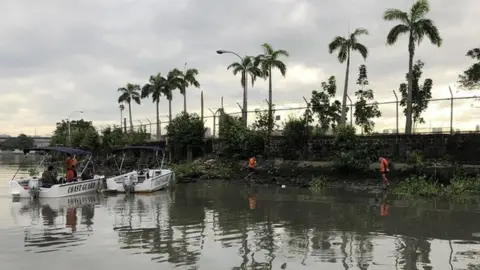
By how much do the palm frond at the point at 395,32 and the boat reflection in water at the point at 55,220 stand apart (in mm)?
20590

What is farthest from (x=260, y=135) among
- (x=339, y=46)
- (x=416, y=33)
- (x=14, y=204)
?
(x=14, y=204)

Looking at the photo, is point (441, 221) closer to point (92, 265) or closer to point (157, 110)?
point (92, 265)

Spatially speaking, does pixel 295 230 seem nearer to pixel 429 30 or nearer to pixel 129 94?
pixel 429 30

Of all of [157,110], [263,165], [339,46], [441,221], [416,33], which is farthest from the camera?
[157,110]

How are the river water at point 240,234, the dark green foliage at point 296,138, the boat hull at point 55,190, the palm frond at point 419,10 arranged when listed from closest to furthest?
the river water at point 240,234, the boat hull at point 55,190, the palm frond at point 419,10, the dark green foliage at point 296,138

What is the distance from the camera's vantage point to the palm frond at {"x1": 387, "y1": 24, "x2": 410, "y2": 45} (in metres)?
29.5

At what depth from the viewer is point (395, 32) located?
29.7 meters

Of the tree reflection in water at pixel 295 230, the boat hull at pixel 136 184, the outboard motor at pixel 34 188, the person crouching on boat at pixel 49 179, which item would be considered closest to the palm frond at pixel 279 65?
the boat hull at pixel 136 184

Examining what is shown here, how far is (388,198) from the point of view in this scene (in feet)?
66.5

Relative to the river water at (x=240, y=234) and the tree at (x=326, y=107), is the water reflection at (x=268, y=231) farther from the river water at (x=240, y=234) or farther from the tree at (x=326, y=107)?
the tree at (x=326, y=107)

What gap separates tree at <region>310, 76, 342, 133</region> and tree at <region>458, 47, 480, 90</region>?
9.53m

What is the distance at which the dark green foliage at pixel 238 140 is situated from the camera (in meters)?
34.5

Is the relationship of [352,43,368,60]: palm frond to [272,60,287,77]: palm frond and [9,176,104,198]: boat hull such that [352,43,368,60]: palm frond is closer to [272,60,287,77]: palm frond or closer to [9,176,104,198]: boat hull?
[272,60,287,77]: palm frond

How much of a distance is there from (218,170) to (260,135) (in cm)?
422
